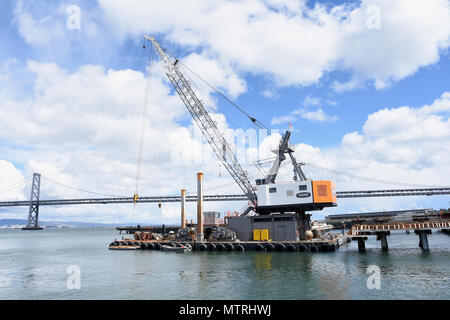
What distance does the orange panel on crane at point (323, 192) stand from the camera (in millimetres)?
54438

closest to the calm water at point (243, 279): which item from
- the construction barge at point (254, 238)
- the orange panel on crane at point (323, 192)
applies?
the construction barge at point (254, 238)

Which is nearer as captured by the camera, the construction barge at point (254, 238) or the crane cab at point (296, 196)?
the construction barge at point (254, 238)

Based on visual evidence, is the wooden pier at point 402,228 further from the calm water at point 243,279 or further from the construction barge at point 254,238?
the construction barge at point 254,238

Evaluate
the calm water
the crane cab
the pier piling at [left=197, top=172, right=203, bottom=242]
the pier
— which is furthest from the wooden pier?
the pier piling at [left=197, top=172, right=203, bottom=242]

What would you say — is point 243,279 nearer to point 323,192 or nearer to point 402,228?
point 323,192

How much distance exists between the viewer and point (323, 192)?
5494 centimetres

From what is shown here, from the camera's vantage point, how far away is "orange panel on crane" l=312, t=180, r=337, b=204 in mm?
54438

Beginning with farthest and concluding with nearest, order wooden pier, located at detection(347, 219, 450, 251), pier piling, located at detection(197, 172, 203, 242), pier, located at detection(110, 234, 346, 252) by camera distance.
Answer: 1. pier piling, located at detection(197, 172, 203, 242)
2. pier, located at detection(110, 234, 346, 252)
3. wooden pier, located at detection(347, 219, 450, 251)

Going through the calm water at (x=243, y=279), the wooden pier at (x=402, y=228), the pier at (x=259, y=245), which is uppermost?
the wooden pier at (x=402, y=228)

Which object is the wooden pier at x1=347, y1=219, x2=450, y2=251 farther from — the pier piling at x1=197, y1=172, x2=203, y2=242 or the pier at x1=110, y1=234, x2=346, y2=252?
the pier piling at x1=197, y1=172, x2=203, y2=242

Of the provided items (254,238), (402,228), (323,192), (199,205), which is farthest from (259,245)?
(402,228)

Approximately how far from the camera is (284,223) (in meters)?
56.7
